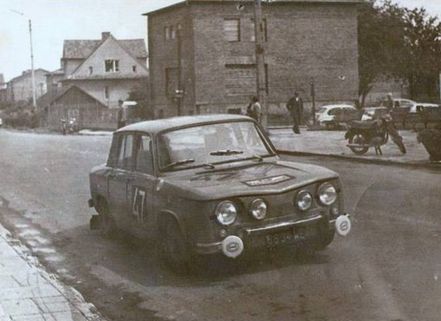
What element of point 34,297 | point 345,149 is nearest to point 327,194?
point 34,297

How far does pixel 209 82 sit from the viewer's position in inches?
1989

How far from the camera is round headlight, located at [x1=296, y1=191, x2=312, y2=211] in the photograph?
24.4ft

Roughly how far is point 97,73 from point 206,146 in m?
72.2

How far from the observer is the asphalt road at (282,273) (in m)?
6.16

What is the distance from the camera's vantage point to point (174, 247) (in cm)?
771

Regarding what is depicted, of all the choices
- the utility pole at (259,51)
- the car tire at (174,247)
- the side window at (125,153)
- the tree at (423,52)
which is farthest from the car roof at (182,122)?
the tree at (423,52)

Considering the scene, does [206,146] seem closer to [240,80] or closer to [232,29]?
[240,80]

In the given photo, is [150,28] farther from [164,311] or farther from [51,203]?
[164,311]

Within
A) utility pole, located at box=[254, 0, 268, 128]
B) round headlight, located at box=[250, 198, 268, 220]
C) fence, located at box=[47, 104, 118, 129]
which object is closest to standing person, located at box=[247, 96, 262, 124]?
utility pole, located at box=[254, 0, 268, 128]

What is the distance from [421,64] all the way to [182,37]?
24.1 meters

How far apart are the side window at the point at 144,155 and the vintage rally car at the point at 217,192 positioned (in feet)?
0.03

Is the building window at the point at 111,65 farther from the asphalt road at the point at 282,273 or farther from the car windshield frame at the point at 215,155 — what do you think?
the car windshield frame at the point at 215,155

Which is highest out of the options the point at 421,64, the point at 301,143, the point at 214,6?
the point at 214,6

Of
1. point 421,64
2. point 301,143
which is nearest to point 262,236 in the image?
point 301,143
